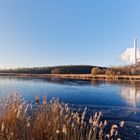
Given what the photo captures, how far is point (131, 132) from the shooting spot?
1224 cm

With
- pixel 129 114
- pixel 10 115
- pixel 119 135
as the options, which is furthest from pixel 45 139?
pixel 129 114

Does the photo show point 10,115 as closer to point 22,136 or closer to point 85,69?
point 22,136

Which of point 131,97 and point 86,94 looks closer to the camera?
point 131,97

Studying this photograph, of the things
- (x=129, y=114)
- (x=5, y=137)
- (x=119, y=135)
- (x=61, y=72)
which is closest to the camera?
(x=5, y=137)

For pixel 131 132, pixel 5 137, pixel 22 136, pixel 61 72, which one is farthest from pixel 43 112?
pixel 61 72

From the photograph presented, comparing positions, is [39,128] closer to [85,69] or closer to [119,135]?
[119,135]

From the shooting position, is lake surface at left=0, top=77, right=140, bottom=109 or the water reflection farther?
the water reflection

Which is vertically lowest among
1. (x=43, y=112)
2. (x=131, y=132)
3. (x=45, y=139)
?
(x=131, y=132)

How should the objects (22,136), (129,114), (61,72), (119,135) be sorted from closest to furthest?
(22,136) < (119,135) < (129,114) < (61,72)

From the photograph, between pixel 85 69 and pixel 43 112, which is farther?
pixel 85 69

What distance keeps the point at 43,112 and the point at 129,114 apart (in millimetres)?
9899

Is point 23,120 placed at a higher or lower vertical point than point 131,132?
higher

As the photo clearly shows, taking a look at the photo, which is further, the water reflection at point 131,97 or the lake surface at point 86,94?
the water reflection at point 131,97

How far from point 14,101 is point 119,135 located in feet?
17.4
